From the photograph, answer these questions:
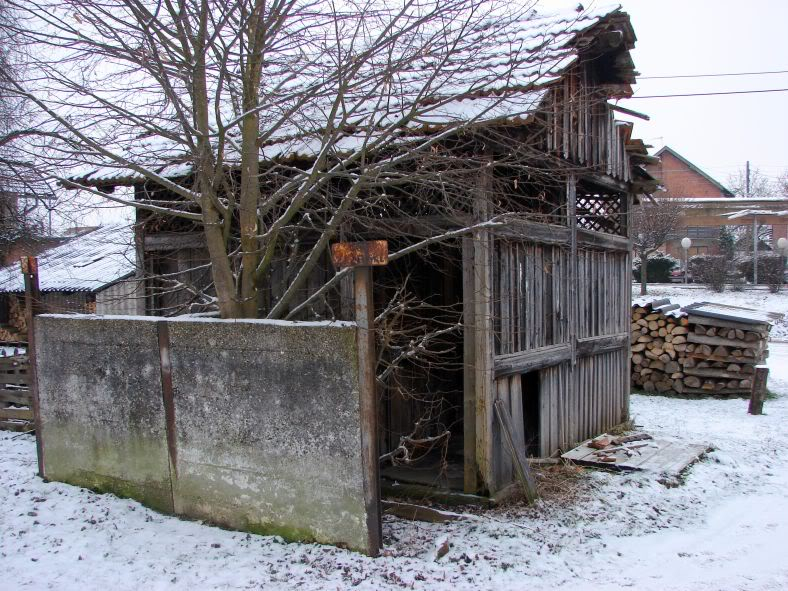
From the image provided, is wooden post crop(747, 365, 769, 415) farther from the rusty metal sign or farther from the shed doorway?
the rusty metal sign

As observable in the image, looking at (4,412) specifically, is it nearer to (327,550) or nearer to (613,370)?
(327,550)

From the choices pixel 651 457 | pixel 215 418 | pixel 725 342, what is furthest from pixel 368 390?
pixel 725 342

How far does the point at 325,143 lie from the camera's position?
510 centimetres

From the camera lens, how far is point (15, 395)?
8.97 meters

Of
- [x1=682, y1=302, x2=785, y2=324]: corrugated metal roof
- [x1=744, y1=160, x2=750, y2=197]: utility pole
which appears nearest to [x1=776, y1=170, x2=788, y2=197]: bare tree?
[x1=744, y1=160, x2=750, y2=197]: utility pole

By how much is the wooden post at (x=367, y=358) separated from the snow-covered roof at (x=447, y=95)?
34.3 inches

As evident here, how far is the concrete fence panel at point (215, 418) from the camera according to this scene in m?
4.79

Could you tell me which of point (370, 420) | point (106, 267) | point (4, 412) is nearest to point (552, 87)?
point (370, 420)

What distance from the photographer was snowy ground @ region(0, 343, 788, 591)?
4527mm

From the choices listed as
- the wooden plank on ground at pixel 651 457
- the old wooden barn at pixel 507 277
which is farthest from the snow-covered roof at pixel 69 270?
the wooden plank on ground at pixel 651 457

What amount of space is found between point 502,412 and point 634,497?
1558mm

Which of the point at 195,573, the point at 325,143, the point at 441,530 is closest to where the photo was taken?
the point at 195,573

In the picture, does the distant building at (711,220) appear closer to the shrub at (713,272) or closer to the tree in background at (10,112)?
the shrub at (713,272)

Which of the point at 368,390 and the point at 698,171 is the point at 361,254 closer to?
the point at 368,390
